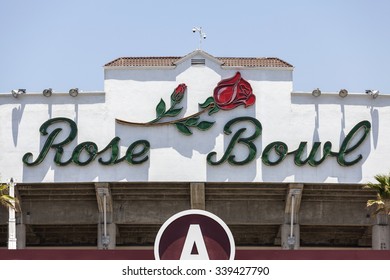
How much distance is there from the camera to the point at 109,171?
54781mm

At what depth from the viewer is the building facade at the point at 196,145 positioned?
54656mm

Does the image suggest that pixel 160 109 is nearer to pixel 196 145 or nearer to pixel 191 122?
pixel 191 122

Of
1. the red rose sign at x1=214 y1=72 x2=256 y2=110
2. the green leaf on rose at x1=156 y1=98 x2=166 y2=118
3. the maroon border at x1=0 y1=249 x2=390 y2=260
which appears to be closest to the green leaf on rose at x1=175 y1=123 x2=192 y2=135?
the green leaf on rose at x1=156 y1=98 x2=166 y2=118

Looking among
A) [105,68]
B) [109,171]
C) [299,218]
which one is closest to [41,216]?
[109,171]

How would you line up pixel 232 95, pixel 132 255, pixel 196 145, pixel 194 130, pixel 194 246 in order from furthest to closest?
pixel 232 95
pixel 194 130
pixel 196 145
pixel 194 246
pixel 132 255

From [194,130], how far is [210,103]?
6.29ft

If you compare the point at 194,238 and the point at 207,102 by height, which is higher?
the point at 207,102

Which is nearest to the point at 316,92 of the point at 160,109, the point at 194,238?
the point at 160,109

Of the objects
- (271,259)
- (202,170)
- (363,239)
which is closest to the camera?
(271,259)

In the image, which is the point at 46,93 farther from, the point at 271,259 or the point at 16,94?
the point at 271,259

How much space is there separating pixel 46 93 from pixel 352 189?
1978 centimetres

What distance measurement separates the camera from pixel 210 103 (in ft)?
180

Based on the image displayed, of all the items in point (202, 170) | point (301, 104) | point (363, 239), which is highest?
point (301, 104)

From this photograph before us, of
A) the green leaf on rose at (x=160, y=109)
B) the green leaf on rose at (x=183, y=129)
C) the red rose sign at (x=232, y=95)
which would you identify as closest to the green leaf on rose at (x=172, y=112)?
the green leaf on rose at (x=160, y=109)
